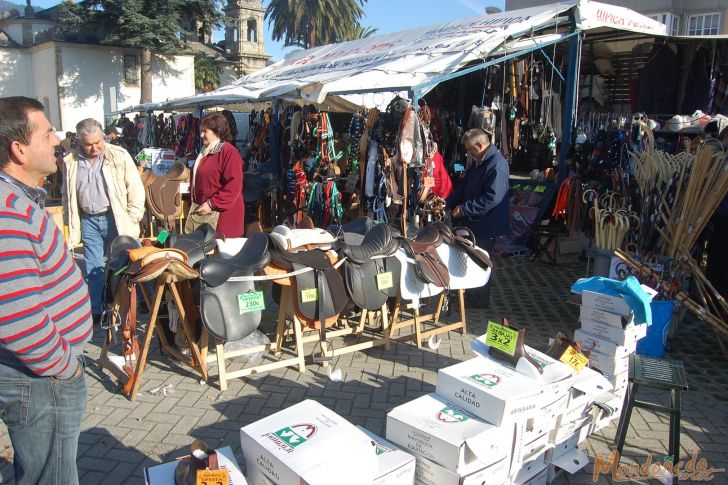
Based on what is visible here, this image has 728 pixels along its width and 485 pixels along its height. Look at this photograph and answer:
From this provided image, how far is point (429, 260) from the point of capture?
403 cm

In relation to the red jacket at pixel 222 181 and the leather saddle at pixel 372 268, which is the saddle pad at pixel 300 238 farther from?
the red jacket at pixel 222 181

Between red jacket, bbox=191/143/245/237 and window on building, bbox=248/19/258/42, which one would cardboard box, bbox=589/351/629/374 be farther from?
window on building, bbox=248/19/258/42

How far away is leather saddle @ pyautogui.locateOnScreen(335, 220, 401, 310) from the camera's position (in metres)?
3.74

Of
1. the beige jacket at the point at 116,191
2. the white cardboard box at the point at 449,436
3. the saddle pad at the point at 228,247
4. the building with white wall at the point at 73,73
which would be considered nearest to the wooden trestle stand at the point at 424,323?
the saddle pad at the point at 228,247

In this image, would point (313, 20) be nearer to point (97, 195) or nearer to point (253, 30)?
point (253, 30)

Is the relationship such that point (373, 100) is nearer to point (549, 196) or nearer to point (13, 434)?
point (549, 196)

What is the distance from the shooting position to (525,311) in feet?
17.2

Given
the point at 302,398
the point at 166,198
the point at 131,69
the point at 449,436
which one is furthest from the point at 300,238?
the point at 131,69

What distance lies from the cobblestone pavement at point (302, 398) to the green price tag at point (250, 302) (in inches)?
22.0

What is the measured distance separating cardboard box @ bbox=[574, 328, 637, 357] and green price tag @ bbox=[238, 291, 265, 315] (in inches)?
79.8

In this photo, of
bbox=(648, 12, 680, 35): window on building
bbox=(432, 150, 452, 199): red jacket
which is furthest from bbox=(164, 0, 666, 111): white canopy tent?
bbox=(648, 12, 680, 35): window on building

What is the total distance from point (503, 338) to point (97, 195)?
3248mm

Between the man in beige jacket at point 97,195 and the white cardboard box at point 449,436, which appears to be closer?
the white cardboard box at point 449,436

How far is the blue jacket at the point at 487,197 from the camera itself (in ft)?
15.3
